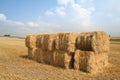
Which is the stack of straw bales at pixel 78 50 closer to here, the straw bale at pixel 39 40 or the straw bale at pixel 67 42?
the straw bale at pixel 67 42

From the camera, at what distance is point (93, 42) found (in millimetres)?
11070

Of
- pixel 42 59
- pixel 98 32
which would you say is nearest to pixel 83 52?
pixel 98 32

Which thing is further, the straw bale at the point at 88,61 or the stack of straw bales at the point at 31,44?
the stack of straw bales at the point at 31,44

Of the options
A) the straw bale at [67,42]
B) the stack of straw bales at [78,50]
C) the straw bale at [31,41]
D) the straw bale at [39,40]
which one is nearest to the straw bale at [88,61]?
the stack of straw bales at [78,50]

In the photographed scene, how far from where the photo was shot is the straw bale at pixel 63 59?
12.1m

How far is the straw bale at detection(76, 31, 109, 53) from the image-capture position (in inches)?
437

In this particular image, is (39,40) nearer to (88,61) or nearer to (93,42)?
(93,42)

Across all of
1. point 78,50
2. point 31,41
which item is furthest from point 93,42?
point 31,41

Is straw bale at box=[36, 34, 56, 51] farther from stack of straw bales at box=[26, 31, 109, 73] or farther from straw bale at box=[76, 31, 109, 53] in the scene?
straw bale at box=[76, 31, 109, 53]

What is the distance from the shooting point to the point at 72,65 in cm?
1227

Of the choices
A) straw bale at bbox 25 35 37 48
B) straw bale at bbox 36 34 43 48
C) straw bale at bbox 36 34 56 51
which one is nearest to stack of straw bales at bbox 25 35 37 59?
straw bale at bbox 25 35 37 48

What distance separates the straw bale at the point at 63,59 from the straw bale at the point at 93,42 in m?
0.85

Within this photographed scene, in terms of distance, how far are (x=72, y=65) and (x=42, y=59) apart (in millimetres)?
3259

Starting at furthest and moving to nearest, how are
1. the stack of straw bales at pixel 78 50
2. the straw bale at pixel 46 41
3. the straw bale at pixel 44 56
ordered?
the straw bale at pixel 44 56, the straw bale at pixel 46 41, the stack of straw bales at pixel 78 50
